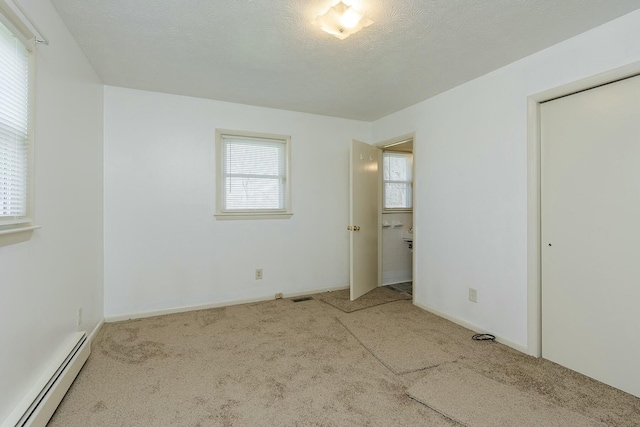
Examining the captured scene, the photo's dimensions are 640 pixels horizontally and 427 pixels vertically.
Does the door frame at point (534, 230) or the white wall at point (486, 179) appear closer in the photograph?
the white wall at point (486, 179)

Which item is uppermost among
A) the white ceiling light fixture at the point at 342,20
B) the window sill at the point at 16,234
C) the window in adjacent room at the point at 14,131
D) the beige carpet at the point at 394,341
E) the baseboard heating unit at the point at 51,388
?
the white ceiling light fixture at the point at 342,20

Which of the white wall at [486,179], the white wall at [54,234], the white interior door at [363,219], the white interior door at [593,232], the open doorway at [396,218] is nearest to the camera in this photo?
the white wall at [54,234]

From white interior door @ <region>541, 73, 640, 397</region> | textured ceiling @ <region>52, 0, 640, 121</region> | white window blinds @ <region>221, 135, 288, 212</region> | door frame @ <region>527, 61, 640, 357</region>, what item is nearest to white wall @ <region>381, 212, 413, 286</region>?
white window blinds @ <region>221, 135, 288, 212</region>

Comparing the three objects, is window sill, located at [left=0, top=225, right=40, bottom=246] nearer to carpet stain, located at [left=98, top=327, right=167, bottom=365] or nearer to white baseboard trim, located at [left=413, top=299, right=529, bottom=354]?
carpet stain, located at [left=98, top=327, right=167, bottom=365]

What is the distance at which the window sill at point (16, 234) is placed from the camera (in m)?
1.32

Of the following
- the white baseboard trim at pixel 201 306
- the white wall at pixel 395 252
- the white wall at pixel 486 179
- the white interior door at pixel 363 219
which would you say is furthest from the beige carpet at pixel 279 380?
the white wall at pixel 395 252

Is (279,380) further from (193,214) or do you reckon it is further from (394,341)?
(193,214)

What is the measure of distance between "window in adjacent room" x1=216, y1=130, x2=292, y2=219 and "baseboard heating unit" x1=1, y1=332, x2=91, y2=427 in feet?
5.83

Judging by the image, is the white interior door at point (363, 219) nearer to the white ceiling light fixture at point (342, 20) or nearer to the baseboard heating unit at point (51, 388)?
the white ceiling light fixture at point (342, 20)

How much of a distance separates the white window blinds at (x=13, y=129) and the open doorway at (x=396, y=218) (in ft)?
12.3

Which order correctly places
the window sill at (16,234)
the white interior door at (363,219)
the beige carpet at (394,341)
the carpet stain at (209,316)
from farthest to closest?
the white interior door at (363,219)
the carpet stain at (209,316)
the beige carpet at (394,341)
the window sill at (16,234)

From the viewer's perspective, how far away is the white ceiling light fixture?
174 centimetres

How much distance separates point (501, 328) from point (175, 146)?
3.68m

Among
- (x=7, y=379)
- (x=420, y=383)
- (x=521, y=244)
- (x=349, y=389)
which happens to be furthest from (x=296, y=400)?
(x=521, y=244)
